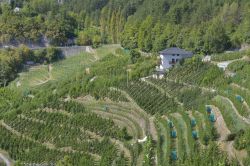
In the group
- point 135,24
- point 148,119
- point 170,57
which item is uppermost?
point 135,24

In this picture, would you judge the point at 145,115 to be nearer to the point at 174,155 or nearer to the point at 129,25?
the point at 174,155

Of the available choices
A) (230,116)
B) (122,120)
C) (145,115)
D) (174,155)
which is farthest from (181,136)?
(122,120)

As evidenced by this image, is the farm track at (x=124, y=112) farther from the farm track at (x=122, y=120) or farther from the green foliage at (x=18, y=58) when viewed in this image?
the green foliage at (x=18, y=58)

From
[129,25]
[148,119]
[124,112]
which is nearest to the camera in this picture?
[148,119]

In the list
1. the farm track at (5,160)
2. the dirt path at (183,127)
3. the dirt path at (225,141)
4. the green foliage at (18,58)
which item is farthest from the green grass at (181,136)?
the green foliage at (18,58)

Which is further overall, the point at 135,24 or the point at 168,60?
the point at 135,24
